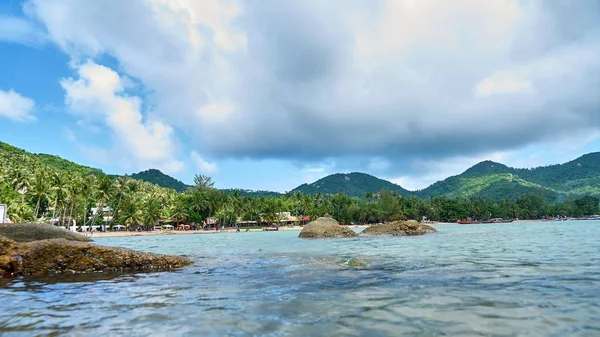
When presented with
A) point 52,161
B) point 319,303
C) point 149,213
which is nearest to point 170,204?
point 149,213

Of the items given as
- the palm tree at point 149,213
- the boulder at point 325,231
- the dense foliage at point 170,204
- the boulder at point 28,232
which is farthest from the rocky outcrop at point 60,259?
the palm tree at point 149,213

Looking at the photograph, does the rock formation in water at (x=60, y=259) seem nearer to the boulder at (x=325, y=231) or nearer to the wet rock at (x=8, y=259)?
the wet rock at (x=8, y=259)

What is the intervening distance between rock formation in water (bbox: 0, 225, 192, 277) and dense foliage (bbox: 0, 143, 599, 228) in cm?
7007

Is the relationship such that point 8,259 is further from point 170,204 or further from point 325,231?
point 170,204

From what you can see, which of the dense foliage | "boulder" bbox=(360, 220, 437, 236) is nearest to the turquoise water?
"boulder" bbox=(360, 220, 437, 236)

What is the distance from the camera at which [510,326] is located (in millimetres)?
5266

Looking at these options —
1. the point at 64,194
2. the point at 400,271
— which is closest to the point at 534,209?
the point at 64,194

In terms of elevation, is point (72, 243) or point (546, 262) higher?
point (72, 243)

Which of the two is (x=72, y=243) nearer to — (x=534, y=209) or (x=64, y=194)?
(x=64, y=194)

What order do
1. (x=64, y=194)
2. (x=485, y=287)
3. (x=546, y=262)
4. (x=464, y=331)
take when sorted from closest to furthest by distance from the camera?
(x=464, y=331)
(x=485, y=287)
(x=546, y=262)
(x=64, y=194)

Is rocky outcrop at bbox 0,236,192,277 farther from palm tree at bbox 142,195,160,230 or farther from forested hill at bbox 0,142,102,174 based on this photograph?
forested hill at bbox 0,142,102,174

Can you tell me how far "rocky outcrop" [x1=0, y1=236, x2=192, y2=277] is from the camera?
11.8 meters

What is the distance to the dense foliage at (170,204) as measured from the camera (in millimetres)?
89875

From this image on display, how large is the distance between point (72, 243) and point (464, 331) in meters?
12.5
